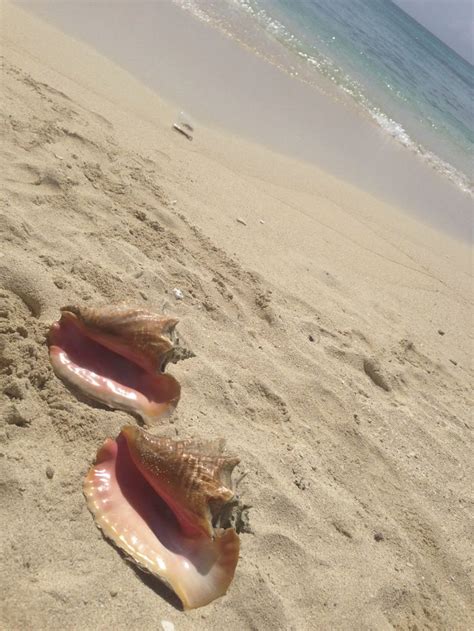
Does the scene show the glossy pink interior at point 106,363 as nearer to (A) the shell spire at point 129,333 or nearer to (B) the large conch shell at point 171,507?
(A) the shell spire at point 129,333

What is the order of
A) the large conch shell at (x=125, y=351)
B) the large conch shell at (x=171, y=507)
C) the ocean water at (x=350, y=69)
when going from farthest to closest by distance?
the ocean water at (x=350, y=69)
the large conch shell at (x=125, y=351)
the large conch shell at (x=171, y=507)

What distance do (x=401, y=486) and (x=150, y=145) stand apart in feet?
9.46

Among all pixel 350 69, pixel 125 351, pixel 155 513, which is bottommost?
pixel 155 513

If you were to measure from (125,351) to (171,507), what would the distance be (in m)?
0.63

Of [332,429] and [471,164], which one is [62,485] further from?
[471,164]

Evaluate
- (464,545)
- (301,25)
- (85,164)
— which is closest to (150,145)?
(85,164)

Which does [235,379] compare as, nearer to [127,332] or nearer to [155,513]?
[127,332]

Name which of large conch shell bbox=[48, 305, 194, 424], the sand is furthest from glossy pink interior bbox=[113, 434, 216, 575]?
Result: large conch shell bbox=[48, 305, 194, 424]

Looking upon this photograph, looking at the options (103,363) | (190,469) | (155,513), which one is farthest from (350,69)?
(155,513)

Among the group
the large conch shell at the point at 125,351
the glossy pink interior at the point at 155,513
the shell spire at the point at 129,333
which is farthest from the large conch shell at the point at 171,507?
the shell spire at the point at 129,333

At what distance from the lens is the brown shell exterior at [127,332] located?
2.20 m

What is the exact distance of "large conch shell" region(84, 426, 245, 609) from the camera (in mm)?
1749

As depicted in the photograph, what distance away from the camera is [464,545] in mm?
2617

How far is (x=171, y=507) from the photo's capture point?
73.8 inches
